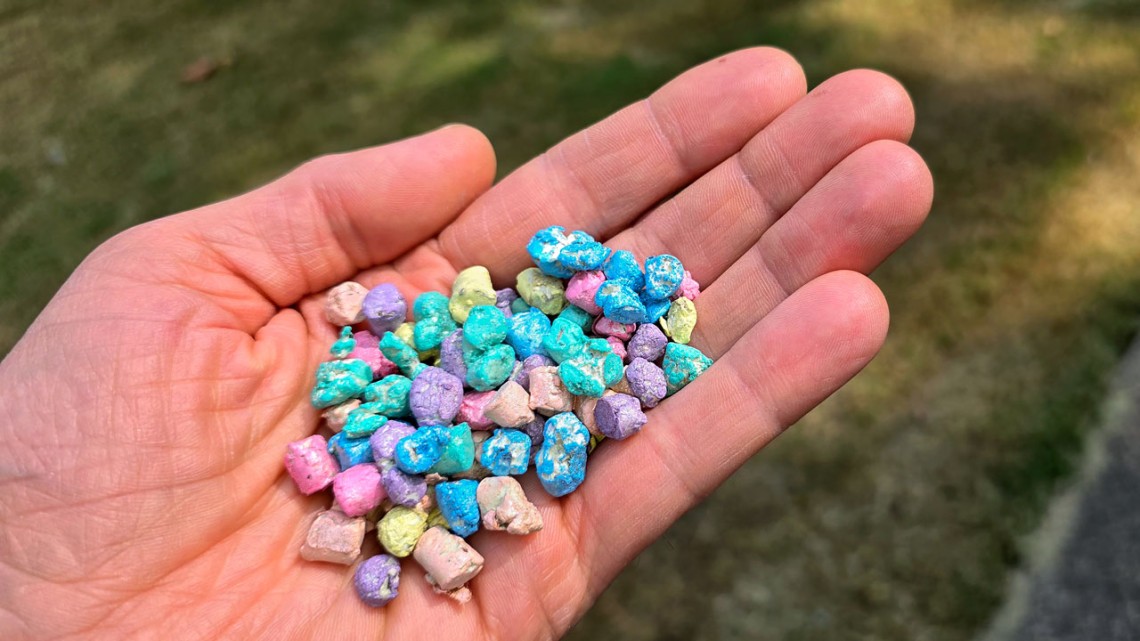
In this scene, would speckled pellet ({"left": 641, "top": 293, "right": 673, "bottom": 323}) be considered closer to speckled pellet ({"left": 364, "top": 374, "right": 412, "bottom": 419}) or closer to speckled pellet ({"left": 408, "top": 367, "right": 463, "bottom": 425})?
speckled pellet ({"left": 408, "top": 367, "right": 463, "bottom": 425})

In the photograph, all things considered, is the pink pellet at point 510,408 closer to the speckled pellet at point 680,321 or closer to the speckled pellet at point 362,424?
the speckled pellet at point 362,424

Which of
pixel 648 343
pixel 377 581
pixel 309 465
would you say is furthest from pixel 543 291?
pixel 377 581

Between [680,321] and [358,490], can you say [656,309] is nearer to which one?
[680,321]

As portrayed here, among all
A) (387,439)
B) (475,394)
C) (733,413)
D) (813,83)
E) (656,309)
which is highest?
(387,439)

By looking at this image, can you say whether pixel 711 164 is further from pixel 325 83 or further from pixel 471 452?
pixel 325 83

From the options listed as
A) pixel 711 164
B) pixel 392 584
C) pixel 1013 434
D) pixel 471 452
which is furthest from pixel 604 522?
pixel 1013 434

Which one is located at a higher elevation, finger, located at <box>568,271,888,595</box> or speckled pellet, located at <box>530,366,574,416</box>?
speckled pellet, located at <box>530,366,574,416</box>

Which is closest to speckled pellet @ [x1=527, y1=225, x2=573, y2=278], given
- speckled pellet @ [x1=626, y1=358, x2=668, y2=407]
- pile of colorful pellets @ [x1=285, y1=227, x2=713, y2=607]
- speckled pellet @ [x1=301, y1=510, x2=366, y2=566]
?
pile of colorful pellets @ [x1=285, y1=227, x2=713, y2=607]
